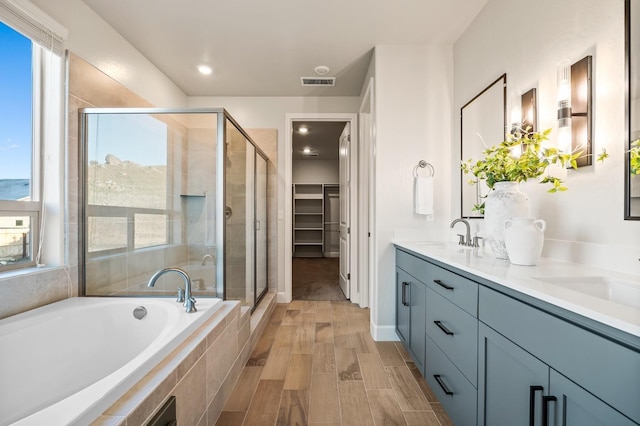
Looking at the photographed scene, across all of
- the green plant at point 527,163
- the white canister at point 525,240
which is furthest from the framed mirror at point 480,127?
the white canister at point 525,240

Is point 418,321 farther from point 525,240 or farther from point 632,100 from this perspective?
point 632,100

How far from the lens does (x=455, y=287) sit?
1.41 metres

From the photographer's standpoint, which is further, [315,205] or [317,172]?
[315,205]

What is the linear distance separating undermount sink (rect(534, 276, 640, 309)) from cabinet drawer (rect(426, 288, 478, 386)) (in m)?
0.34

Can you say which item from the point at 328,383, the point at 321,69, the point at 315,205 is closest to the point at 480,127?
the point at 321,69

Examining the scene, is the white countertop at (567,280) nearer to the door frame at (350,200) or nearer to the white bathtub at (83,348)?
the white bathtub at (83,348)

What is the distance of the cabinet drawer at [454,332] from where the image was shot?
4.05 ft

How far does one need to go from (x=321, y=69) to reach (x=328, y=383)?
272cm

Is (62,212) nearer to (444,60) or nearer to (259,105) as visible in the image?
(259,105)

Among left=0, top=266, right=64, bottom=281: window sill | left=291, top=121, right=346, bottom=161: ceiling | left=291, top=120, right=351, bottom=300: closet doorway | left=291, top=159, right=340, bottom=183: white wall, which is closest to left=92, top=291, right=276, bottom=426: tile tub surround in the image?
left=0, top=266, right=64, bottom=281: window sill

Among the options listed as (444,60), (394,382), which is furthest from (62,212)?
(444,60)

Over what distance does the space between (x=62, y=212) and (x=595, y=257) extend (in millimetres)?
2847

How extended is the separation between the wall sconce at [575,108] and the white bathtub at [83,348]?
194cm

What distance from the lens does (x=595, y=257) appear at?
1269mm
